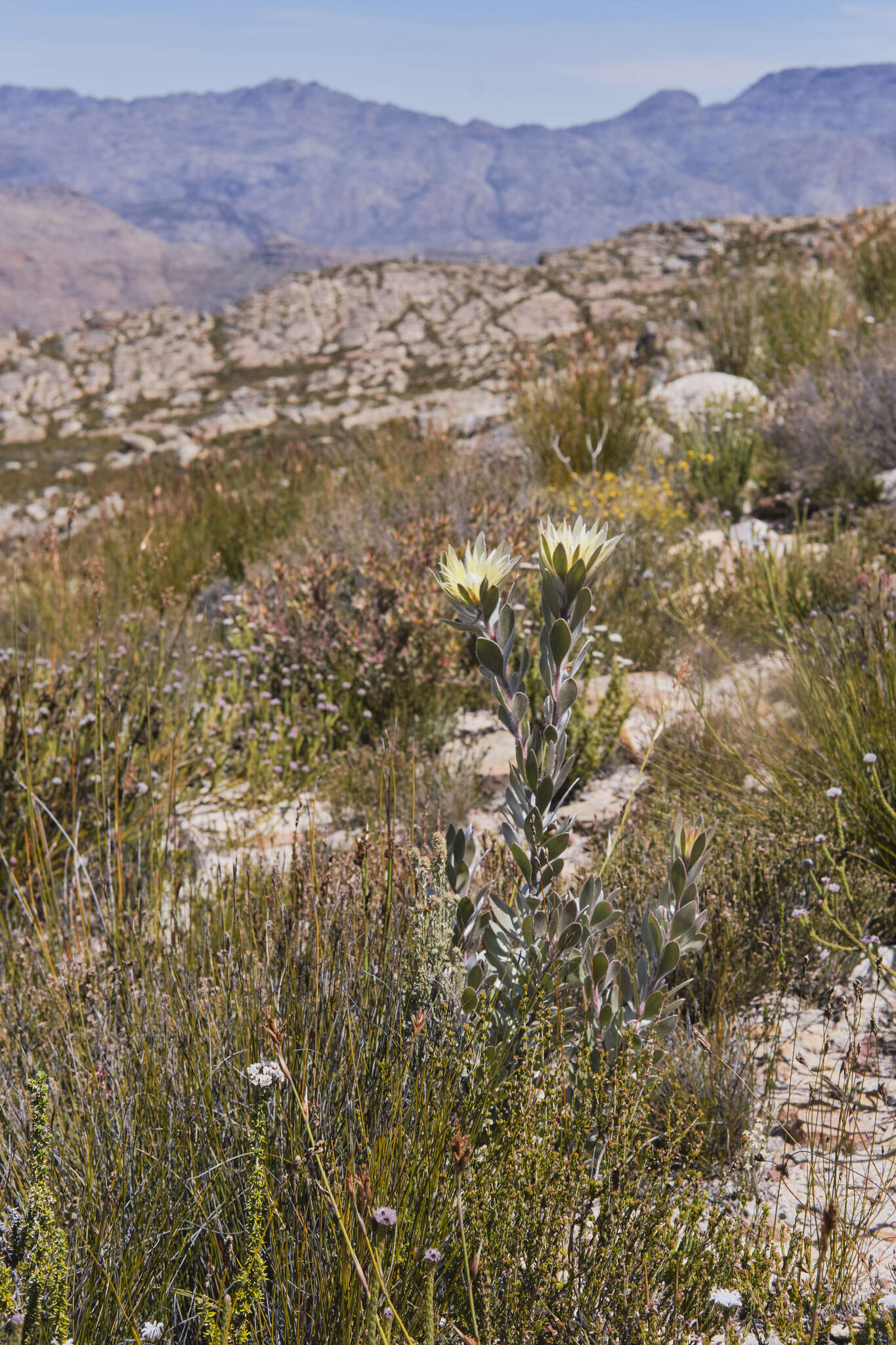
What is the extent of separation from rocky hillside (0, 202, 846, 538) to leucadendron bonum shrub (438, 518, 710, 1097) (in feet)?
97.0

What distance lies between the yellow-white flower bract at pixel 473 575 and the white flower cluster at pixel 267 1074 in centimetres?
76

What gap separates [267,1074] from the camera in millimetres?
1229

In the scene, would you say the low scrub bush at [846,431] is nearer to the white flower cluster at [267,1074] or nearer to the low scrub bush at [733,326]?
the low scrub bush at [733,326]

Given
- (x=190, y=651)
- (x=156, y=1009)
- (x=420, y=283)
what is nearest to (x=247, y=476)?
(x=190, y=651)

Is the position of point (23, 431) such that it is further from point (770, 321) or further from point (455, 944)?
point (455, 944)

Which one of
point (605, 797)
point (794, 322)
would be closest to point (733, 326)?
point (794, 322)

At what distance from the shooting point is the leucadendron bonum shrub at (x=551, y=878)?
143cm

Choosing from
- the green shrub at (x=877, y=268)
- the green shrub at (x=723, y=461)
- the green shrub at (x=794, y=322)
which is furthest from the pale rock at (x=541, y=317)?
the green shrub at (x=723, y=461)

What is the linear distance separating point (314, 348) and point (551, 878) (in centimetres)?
5715

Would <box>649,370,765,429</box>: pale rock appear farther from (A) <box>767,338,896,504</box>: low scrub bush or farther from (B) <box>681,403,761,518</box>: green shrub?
(A) <box>767,338,896,504</box>: low scrub bush

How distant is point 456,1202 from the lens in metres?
1.17

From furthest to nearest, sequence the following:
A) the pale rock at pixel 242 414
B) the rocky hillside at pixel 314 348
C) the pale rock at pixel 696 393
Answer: the rocky hillside at pixel 314 348
the pale rock at pixel 242 414
the pale rock at pixel 696 393

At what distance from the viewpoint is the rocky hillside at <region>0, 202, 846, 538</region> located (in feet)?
126

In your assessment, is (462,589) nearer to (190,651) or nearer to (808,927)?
(808,927)
